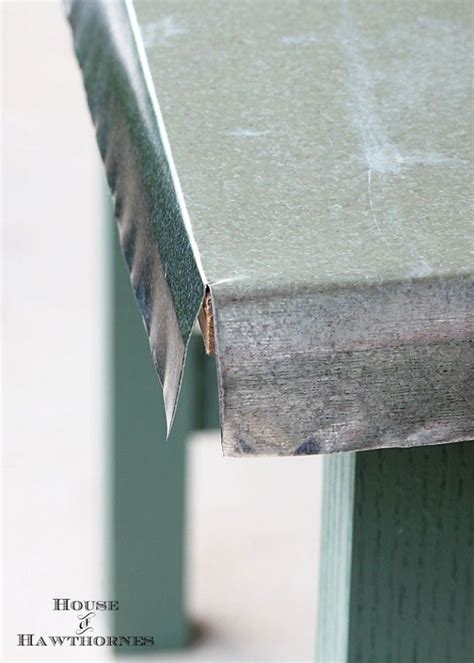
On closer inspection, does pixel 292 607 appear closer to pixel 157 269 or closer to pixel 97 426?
pixel 97 426

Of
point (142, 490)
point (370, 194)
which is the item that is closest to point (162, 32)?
point (370, 194)

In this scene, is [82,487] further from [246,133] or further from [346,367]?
[346,367]

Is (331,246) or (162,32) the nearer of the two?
(331,246)

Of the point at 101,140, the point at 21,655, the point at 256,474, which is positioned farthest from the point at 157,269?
the point at 256,474

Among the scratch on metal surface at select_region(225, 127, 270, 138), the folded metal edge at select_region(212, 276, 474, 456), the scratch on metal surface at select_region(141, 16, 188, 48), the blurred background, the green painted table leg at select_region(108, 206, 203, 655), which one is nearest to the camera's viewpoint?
the folded metal edge at select_region(212, 276, 474, 456)

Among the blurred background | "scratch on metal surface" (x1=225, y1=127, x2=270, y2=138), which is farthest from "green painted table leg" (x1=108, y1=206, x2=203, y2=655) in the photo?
"scratch on metal surface" (x1=225, y1=127, x2=270, y2=138)

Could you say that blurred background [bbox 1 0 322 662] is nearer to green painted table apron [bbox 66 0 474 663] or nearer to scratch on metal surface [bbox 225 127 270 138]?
green painted table apron [bbox 66 0 474 663]
